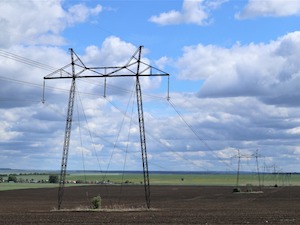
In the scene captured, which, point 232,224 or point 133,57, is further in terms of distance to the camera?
point 133,57

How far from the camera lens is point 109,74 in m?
59.6

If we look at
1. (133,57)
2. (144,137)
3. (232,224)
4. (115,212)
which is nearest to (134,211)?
(115,212)

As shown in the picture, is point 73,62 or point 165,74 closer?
point 165,74

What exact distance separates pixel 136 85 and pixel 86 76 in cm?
525

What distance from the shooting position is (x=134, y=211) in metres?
64.5

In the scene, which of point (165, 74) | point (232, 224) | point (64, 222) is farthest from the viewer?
point (165, 74)

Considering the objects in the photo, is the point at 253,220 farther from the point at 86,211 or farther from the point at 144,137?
the point at 86,211

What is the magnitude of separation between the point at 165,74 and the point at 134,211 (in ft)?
52.1

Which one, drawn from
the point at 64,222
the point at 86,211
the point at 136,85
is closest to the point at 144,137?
the point at 136,85

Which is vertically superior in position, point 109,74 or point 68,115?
point 109,74

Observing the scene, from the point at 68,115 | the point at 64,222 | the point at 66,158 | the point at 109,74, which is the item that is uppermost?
the point at 109,74

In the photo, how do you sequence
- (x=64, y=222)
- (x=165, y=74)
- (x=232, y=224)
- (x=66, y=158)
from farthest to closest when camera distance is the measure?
(x=66, y=158) → (x=165, y=74) → (x=64, y=222) → (x=232, y=224)

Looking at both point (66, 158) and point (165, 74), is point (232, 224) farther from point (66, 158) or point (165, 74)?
point (66, 158)

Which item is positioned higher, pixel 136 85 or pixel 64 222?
pixel 136 85
